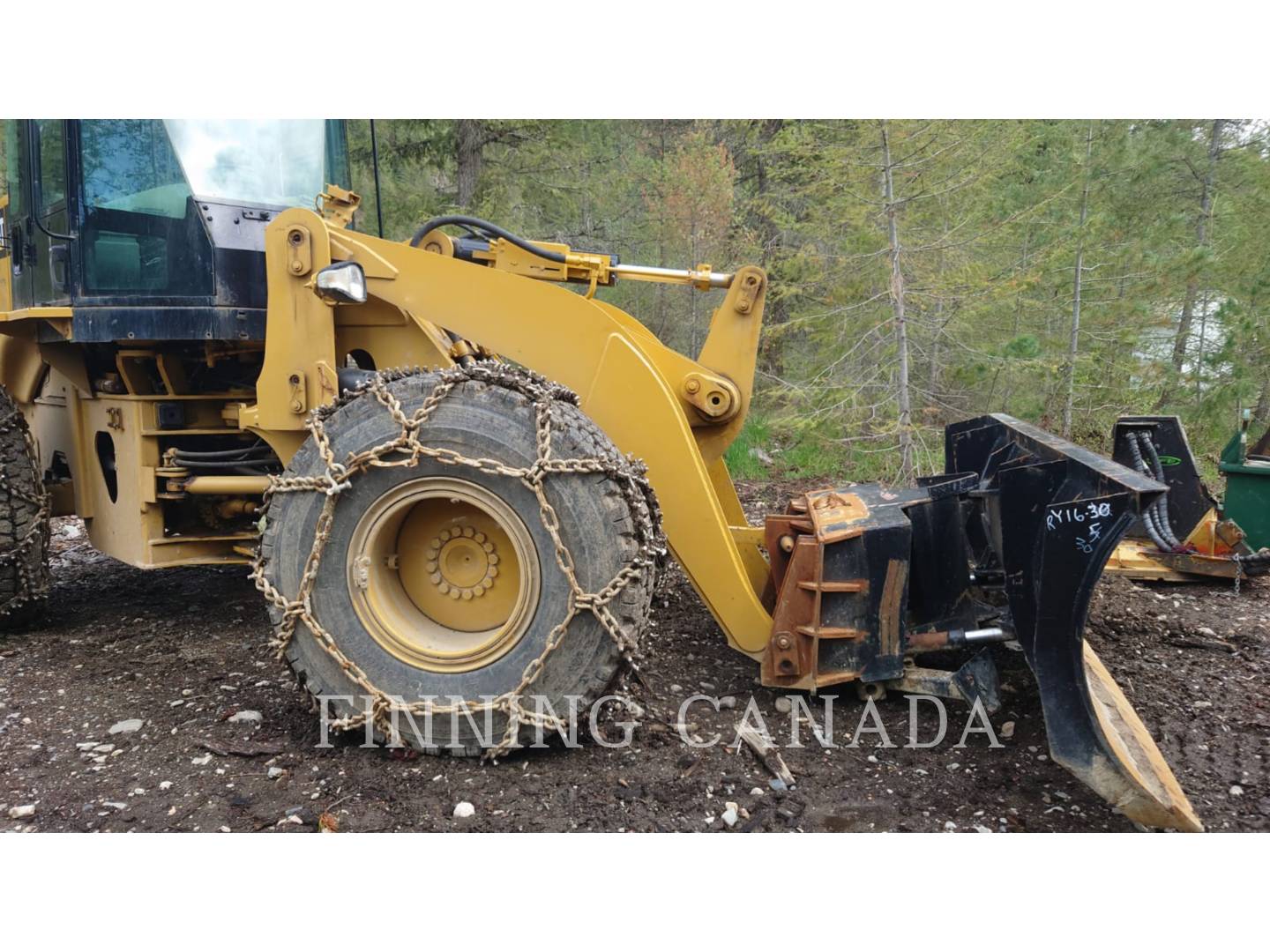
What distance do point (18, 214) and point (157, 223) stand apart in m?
1.02

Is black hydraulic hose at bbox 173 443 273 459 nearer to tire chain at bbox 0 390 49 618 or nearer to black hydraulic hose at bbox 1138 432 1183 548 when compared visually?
tire chain at bbox 0 390 49 618

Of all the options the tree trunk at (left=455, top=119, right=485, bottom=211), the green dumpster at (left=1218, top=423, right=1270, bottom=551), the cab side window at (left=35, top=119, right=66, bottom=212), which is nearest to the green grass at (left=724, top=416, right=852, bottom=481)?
the green dumpster at (left=1218, top=423, right=1270, bottom=551)

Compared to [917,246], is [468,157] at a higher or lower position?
higher

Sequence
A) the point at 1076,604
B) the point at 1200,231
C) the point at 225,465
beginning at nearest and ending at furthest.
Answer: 1. the point at 1076,604
2. the point at 225,465
3. the point at 1200,231

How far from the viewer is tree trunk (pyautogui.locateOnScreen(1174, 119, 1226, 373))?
28.5 ft

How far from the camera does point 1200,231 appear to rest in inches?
359

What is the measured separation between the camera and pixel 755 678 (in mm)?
3549

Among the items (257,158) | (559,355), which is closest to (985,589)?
(559,355)

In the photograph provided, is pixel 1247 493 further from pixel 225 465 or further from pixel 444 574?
A: pixel 225 465

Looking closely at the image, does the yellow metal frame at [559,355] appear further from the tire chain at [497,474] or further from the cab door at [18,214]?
the cab door at [18,214]

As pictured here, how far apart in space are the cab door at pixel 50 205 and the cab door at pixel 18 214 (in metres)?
0.06

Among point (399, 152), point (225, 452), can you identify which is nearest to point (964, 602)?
point (225, 452)

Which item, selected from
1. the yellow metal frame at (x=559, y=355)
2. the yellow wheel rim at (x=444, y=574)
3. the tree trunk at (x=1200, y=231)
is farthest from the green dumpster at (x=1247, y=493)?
the tree trunk at (x=1200, y=231)

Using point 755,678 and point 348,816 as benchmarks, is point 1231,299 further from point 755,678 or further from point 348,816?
point 348,816
